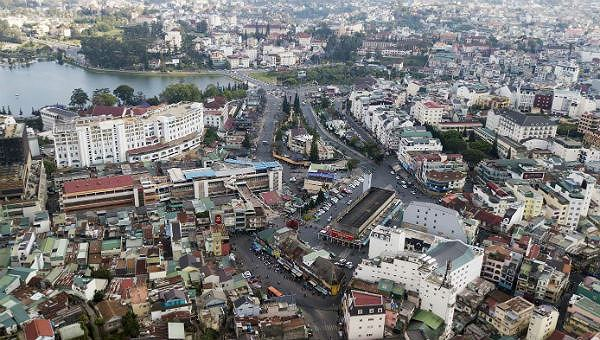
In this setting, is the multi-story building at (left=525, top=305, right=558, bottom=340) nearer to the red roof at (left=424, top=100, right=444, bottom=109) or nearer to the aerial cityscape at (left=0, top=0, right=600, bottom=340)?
the aerial cityscape at (left=0, top=0, right=600, bottom=340)

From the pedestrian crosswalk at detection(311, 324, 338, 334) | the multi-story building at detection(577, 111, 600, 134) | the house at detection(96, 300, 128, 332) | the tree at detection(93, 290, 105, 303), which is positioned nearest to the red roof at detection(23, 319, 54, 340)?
the house at detection(96, 300, 128, 332)

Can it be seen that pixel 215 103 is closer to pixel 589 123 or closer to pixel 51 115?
pixel 51 115

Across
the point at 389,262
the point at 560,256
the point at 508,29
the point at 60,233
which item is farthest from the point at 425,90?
the point at 508,29

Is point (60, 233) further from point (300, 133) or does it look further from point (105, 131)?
point (300, 133)

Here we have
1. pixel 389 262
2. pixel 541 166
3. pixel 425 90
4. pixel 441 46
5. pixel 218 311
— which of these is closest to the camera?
pixel 218 311

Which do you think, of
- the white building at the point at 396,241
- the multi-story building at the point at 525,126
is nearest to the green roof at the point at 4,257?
the white building at the point at 396,241

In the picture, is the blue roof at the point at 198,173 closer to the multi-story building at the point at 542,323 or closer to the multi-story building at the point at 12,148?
the multi-story building at the point at 12,148
